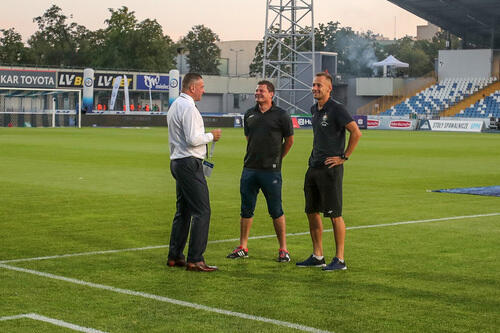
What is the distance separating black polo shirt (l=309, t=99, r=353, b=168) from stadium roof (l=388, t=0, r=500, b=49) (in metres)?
69.6

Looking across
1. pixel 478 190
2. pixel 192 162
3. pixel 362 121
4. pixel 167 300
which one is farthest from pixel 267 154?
pixel 362 121

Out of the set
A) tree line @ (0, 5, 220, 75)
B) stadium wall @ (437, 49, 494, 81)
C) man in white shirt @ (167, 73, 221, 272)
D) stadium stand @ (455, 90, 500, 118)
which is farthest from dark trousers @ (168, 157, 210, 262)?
tree line @ (0, 5, 220, 75)

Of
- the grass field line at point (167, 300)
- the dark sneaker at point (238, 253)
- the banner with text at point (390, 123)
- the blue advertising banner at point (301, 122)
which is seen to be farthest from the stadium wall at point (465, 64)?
the grass field line at point (167, 300)

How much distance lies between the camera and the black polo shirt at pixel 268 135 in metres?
10.5

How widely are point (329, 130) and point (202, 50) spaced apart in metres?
126

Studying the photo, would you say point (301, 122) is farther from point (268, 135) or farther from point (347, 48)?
point (347, 48)

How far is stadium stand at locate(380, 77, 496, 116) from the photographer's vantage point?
84.6 meters

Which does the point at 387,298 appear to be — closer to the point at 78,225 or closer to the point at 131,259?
the point at 131,259

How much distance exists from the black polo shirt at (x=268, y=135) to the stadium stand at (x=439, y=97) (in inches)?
2939

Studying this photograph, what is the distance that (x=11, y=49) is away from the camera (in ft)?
370

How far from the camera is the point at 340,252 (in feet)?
32.6

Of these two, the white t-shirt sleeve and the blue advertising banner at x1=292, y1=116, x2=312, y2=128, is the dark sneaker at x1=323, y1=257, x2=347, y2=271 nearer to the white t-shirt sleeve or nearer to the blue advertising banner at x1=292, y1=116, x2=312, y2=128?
the white t-shirt sleeve

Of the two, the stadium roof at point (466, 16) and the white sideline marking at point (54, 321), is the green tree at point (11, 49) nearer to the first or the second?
the stadium roof at point (466, 16)

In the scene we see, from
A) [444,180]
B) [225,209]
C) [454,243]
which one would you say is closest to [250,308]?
[454,243]
